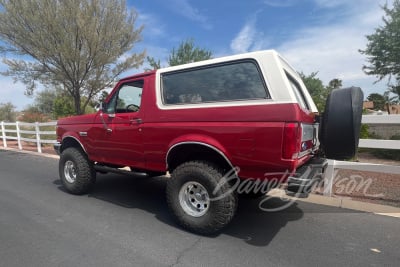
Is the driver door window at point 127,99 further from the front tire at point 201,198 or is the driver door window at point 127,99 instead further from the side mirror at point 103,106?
the front tire at point 201,198

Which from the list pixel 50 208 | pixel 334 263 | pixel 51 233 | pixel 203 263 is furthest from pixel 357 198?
pixel 50 208

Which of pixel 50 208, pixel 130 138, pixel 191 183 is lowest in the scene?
pixel 50 208

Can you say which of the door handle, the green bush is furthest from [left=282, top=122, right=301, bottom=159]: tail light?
the green bush

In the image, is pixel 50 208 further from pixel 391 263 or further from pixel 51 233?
pixel 391 263

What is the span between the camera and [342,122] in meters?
3.11

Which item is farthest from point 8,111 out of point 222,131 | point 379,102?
point 379,102

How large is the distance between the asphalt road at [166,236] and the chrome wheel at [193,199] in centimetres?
29

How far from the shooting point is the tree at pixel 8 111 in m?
28.4

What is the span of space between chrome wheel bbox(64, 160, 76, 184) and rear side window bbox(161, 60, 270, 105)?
2523 millimetres

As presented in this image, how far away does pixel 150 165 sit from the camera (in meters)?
3.78

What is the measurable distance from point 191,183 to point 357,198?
2.98 meters

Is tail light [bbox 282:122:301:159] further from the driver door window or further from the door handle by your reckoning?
the driver door window

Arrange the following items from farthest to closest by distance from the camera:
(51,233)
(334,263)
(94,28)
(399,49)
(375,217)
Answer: (399,49)
(94,28)
(375,217)
(51,233)
(334,263)

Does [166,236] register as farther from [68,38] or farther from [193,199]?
[68,38]
